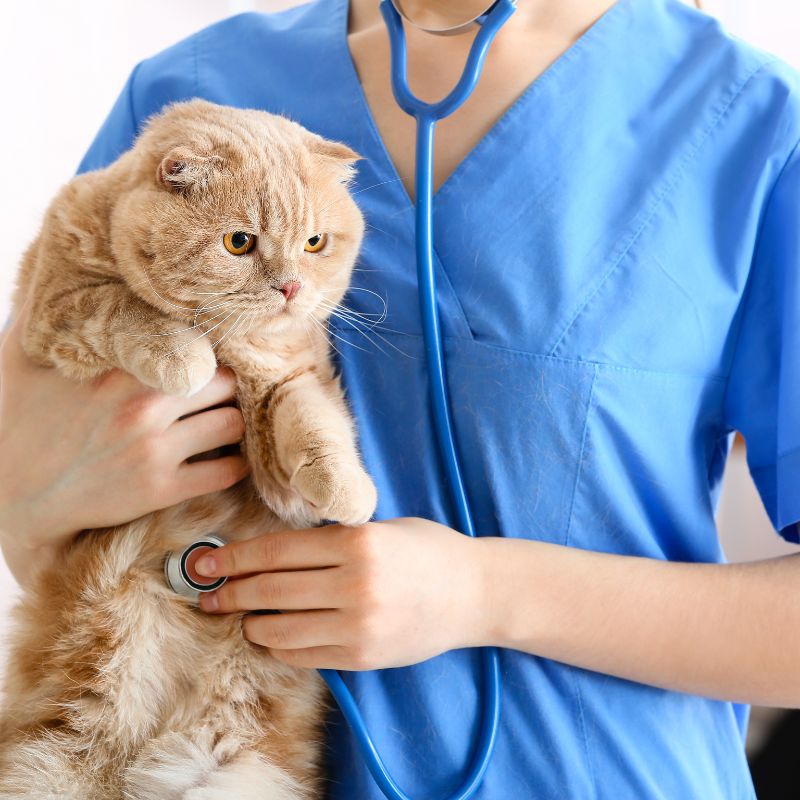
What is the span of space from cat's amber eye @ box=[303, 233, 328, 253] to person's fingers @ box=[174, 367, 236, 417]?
0.54ft

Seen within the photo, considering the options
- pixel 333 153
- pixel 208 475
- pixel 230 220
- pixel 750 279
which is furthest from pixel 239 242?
pixel 750 279

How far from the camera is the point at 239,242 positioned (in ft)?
2.92

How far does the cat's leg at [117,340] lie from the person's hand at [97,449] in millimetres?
32

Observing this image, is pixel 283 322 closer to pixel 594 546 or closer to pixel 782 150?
pixel 594 546

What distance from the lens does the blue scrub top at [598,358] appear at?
874 millimetres

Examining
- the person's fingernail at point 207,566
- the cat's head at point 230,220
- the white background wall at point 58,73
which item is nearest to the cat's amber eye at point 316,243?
the cat's head at point 230,220

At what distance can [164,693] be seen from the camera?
0.87 meters

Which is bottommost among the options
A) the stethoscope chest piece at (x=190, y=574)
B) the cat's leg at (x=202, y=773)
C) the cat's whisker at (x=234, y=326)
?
the cat's leg at (x=202, y=773)

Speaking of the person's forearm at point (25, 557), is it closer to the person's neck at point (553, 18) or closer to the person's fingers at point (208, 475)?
the person's fingers at point (208, 475)

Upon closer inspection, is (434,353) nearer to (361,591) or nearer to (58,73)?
(361,591)

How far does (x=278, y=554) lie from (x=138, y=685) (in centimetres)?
20

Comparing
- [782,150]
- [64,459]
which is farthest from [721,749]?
[64,459]

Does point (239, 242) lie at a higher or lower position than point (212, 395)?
higher

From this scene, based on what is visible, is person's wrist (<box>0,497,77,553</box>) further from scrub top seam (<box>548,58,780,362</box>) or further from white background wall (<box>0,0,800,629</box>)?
white background wall (<box>0,0,800,629</box>)
